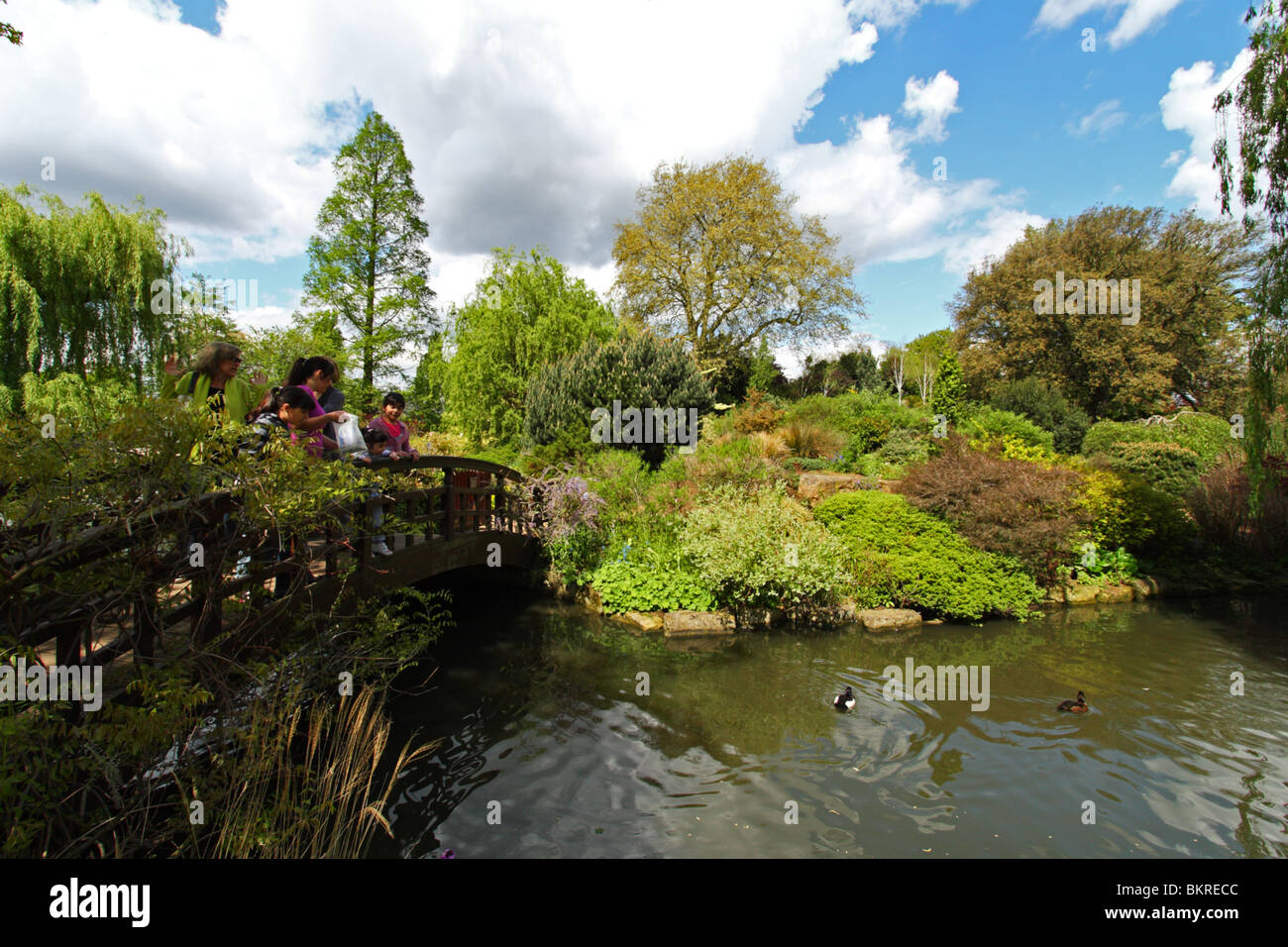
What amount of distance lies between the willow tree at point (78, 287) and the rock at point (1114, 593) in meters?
22.2

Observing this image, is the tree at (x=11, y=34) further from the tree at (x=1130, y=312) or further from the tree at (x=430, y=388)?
the tree at (x=1130, y=312)

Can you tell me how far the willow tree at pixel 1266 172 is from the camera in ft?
26.0

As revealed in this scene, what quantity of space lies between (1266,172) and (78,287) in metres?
22.5

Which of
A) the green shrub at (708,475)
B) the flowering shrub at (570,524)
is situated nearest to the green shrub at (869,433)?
the green shrub at (708,475)

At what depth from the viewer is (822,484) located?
1392 cm

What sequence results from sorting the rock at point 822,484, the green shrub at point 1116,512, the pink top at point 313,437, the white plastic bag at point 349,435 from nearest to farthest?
the pink top at point 313,437, the white plastic bag at point 349,435, the green shrub at point 1116,512, the rock at point 822,484

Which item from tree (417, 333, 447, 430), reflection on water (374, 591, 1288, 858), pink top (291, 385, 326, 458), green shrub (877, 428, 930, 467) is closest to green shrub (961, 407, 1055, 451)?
green shrub (877, 428, 930, 467)

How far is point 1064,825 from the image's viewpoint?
4.93 m

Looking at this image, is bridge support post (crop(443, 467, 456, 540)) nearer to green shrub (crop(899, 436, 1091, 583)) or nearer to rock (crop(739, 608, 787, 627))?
rock (crop(739, 608, 787, 627))

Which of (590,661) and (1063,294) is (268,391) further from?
(1063,294)

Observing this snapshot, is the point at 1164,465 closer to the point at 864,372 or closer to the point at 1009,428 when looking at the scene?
the point at 1009,428

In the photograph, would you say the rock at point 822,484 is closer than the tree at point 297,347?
Yes

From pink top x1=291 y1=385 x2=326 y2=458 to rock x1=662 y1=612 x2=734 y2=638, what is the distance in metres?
6.42

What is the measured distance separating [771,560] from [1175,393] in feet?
83.6
